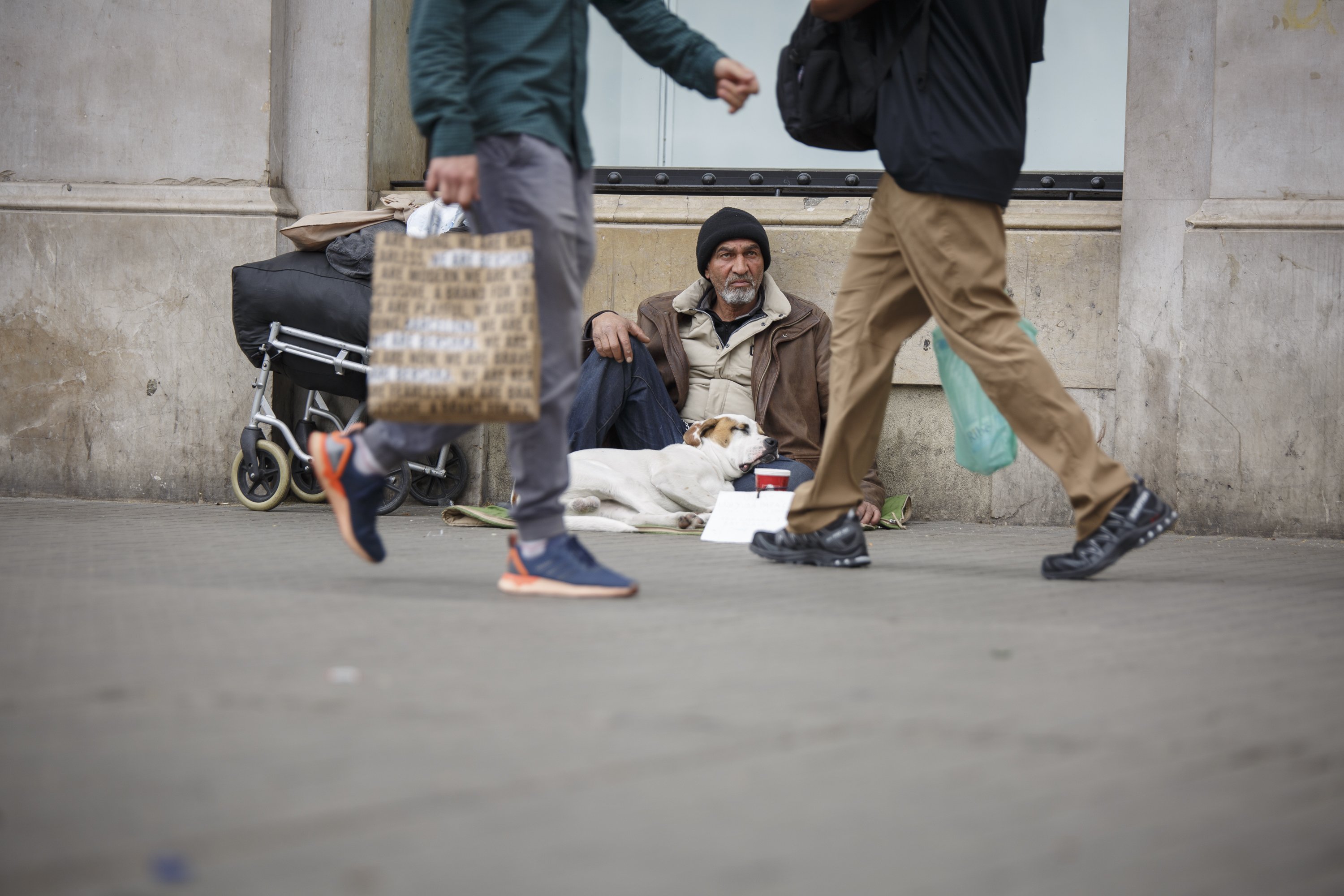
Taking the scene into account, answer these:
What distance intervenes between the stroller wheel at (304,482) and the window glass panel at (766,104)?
238 centimetres

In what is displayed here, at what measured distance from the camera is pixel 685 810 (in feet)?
4.59

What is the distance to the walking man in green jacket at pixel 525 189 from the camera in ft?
9.29

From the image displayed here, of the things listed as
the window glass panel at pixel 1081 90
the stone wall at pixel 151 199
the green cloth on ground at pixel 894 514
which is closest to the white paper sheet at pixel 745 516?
the green cloth on ground at pixel 894 514

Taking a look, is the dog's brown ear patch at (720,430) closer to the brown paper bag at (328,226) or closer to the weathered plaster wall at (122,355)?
the brown paper bag at (328,226)

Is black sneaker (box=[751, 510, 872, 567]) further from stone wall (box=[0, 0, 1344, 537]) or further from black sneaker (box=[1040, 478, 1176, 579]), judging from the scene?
stone wall (box=[0, 0, 1344, 537])

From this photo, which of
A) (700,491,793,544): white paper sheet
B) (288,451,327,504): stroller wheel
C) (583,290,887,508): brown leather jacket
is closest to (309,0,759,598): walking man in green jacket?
(700,491,793,544): white paper sheet

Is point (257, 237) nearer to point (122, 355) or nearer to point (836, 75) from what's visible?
point (122, 355)

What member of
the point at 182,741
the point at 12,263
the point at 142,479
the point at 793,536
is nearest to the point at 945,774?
the point at 182,741

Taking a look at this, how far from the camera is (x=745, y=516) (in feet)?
15.6

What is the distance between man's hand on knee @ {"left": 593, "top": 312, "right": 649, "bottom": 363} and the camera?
5.45 m

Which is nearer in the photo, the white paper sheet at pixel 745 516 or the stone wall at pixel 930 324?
the white paper sheet at pixel 745 516

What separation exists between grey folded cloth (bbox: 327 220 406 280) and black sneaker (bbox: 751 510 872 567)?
2456 mm

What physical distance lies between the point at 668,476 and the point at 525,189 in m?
2.50

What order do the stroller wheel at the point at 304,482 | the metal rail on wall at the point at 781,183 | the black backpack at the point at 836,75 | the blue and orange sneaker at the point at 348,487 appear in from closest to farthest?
the blue and orange sneaker at the point at 348,487 < the black backpack at the point at 836,75 < the stroller wheel at the point at 304,482 < the metal rail on wall at the point at 781,183
